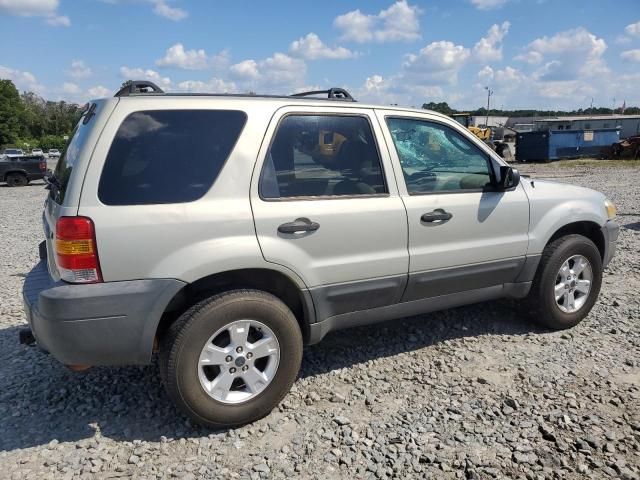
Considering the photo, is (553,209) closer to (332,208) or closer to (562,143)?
(332,208)

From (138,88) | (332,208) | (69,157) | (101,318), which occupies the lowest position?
(101,318)

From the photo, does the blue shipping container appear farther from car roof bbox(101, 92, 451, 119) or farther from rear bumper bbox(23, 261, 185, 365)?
rear bumper bbox(23, 261, 185, 365)

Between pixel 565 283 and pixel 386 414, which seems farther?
pixel 565 283

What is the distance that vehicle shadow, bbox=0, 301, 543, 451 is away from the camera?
304 cm

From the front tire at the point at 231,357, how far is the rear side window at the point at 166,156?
66 centimetres

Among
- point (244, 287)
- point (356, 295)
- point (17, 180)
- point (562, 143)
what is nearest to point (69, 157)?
point (244, 287)

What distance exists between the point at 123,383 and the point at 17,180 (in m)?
22.4

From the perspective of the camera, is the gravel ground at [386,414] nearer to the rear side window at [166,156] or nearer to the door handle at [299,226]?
the door handle at [299,226]

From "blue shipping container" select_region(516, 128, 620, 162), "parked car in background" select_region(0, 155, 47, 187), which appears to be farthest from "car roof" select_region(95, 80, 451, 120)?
"blue shipping container" select_region(516, 128, 620, 162)

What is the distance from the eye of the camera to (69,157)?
2.97m

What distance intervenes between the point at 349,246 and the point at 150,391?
167 centimetres

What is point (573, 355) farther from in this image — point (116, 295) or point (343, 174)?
point (116, 295)

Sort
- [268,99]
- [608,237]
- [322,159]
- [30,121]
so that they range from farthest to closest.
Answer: [30,121], [608,237], [322,159], [268,99]

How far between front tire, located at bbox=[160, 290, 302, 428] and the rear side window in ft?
2.18
